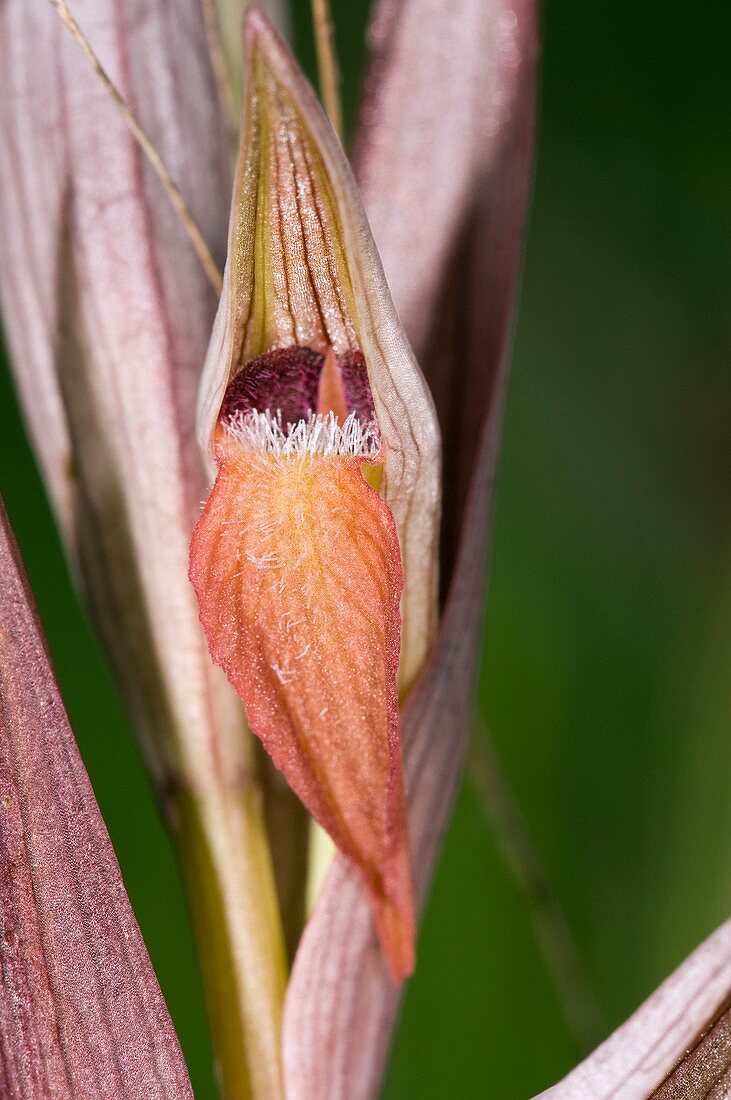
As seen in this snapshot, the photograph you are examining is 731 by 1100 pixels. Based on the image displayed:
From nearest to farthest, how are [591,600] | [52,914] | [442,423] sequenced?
[52,914]
[442,423]
[591,600]

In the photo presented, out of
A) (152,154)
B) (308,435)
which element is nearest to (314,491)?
(308,435)

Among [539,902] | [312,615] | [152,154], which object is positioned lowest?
[539,902]

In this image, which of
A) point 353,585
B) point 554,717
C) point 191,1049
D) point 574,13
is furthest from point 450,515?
point 574,13

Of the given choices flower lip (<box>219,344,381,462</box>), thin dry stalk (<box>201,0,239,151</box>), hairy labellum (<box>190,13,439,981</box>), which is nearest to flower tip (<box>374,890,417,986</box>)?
hairy labellum (<box>190,13,439,981</box>)

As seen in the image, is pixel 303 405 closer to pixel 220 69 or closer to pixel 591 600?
pixel 220 69

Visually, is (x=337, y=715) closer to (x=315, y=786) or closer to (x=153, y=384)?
(x=315, y=786)

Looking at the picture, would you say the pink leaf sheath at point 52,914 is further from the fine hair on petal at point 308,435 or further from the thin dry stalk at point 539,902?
the thin dry stalk at point 539,902
